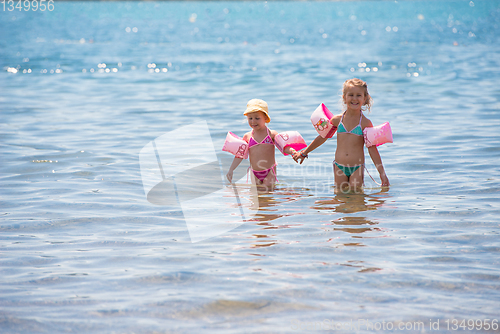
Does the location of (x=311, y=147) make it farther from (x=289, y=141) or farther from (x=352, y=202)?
(x=352, y=202)

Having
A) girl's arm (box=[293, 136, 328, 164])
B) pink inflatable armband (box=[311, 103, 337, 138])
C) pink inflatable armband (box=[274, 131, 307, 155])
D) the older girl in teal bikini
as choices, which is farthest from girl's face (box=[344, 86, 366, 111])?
pink inflatable armband (box=[274, 131, 307, 155])

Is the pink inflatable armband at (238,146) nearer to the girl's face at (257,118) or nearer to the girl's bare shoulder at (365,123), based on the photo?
the girl's face at (257,118)

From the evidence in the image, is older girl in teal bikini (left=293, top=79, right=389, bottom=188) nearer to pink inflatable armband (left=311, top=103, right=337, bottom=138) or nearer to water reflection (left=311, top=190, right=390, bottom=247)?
pink inflatable armband (left=311, top=103, right=337, bottom=138)

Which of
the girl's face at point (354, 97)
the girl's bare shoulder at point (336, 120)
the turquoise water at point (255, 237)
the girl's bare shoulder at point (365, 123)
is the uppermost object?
the girl's face at point (354, 97)

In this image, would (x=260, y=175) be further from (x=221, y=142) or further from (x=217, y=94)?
(x=217, y=94)

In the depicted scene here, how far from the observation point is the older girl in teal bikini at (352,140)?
6.15m

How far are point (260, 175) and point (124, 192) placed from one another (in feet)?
5.76

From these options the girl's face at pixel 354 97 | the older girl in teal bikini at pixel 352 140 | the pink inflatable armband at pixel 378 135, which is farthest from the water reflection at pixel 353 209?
the girl's face at pixel 354 97

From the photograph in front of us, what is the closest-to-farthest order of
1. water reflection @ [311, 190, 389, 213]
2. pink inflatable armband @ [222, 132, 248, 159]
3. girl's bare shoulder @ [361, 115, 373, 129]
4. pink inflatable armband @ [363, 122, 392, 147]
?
water reflection @ [311, 190, 389, 213] < pink inflatable armband @ [363, 122, 392, 147] < girl's bare shoulder @ [361, 115, 373, 129] < pink inflatable armband @ [222, 132, 248, 159]

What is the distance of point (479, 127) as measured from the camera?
10.2m

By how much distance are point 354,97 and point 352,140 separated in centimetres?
55

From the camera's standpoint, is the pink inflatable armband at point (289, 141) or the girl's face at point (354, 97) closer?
the girl's face at point (354, 97)

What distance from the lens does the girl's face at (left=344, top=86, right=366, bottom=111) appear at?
608 centimetres

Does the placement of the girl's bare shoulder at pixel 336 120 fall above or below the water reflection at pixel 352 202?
above
